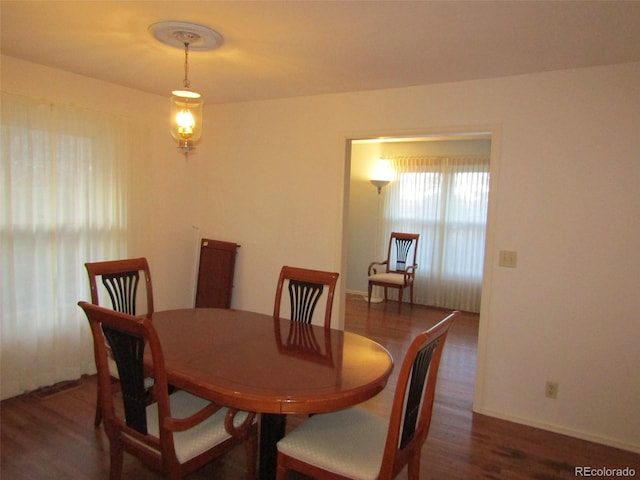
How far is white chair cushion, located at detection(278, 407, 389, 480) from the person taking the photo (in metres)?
1.63

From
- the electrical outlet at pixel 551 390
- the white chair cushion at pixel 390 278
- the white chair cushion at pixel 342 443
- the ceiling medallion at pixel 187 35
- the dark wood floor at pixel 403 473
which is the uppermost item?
the ceiling medallion at pixel 187 35

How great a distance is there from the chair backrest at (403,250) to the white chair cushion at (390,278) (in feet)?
0.83

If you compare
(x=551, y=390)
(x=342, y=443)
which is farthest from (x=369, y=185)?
(x=342, y=443)

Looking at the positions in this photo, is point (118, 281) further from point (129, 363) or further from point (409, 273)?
point (409, 273)

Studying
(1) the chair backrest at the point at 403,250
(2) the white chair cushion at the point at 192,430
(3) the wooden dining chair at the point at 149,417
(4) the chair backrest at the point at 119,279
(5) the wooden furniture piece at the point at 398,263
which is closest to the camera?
(3) the wooden dining chair at the point at 149,417

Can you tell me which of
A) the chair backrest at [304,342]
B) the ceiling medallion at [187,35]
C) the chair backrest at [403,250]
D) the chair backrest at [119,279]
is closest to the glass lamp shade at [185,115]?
the ceiling medallion at [187,35]

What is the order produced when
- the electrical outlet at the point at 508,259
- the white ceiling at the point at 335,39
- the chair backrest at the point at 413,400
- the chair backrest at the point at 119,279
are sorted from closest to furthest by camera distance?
the chair backrest at the point at 413,400, the white ceiling at the point at 335,39, the chair backrest at the point at 119,279, the electrical outlet at the point at 508,259

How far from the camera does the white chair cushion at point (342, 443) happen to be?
1633 mm

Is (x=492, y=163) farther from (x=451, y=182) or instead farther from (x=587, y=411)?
(x=451, y=182)

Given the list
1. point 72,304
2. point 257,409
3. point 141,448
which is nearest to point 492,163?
point 257,409

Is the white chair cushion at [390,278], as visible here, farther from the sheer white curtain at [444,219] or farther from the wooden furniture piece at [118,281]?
the wooden furniture piece at [118,281]

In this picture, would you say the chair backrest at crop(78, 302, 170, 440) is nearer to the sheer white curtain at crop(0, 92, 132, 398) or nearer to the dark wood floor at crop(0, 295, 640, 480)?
the dark wood floor at crop(0, 295, 640, 480)

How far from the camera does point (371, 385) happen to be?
1677 mm

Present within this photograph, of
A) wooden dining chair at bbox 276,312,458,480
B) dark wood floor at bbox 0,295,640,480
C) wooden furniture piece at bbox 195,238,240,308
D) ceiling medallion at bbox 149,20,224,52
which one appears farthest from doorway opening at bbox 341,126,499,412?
wooden dining chair at bbox 276,312,458,480
